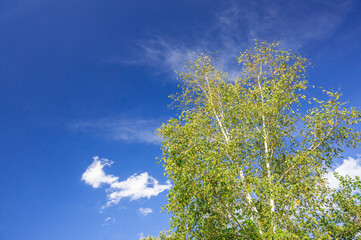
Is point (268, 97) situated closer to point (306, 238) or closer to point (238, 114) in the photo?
point (238, 114)

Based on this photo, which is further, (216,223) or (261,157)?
(261,157)

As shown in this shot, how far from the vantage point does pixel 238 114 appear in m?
20.5

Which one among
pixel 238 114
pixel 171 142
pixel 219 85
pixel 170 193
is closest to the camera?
pixel 170 193

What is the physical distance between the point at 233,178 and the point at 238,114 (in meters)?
7.18

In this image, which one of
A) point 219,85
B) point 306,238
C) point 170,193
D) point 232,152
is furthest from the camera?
point 219,85

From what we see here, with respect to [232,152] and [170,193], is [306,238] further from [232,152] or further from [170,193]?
[170,193]

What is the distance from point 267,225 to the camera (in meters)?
14.6

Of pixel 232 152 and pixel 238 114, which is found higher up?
pixel 238 114

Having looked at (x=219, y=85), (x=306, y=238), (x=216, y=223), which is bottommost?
(x=306, y=238)

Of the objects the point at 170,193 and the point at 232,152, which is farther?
the point at 232,152

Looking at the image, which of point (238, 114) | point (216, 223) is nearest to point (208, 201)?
point (216, 223)

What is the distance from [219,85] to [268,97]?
5177 mm

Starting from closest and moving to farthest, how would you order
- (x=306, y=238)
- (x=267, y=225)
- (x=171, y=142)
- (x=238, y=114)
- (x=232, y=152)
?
(x=306, y=238) < (x=267, y=225) < (x=232, y=152) < (x=171, y=142) < (x=238, y=114)

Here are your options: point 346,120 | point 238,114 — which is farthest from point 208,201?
point 346,120
